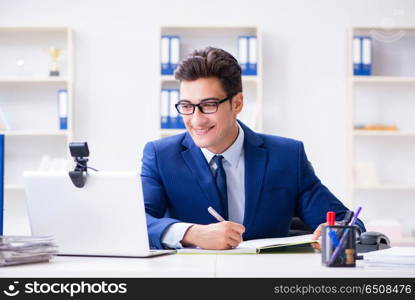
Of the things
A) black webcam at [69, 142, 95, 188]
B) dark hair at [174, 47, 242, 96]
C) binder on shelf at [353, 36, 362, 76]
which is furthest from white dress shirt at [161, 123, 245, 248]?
binder on shelf at [353, 36, 362, 76]

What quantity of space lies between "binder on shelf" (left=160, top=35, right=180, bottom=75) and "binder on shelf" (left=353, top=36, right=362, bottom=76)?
47.5 inches

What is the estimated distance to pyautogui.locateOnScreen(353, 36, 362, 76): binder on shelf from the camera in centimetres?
511

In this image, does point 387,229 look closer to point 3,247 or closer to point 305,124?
point 305,124

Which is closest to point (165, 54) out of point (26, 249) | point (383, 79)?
point (383, 79)

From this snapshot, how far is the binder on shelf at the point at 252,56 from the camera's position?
5082 millimetres

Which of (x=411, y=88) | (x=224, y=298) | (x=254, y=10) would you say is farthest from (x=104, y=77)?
(x=224, y=298)

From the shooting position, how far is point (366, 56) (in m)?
5.12

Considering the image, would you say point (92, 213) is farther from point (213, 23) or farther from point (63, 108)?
point (213, 23)

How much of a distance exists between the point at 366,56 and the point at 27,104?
94.3 inches

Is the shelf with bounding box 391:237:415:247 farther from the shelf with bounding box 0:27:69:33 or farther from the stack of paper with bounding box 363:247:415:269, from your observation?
the stack of paper with bounding box 363:247:415:269

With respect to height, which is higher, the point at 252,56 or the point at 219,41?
the point at 219,41

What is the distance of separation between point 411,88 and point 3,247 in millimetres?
4082

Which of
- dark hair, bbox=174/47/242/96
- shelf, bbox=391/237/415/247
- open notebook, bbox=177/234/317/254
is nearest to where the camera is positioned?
open notebook, bbox=177/234/317/254

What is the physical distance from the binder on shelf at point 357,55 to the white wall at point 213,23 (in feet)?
0.61
